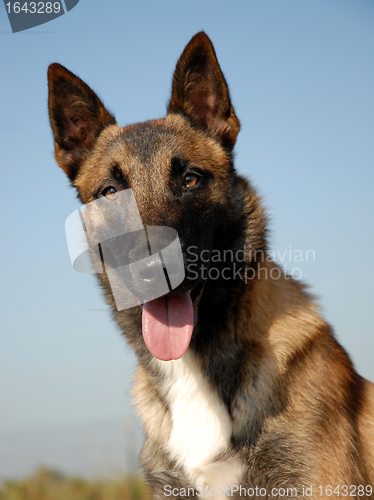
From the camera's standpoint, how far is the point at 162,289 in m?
2.67

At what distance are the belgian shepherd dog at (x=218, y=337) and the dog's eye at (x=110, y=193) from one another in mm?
10

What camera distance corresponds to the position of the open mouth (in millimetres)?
2809

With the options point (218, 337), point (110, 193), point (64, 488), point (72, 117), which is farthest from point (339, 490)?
point (64, 488)

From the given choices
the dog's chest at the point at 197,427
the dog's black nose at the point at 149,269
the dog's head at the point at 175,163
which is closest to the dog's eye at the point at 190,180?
the dog's head at the point at 175,163

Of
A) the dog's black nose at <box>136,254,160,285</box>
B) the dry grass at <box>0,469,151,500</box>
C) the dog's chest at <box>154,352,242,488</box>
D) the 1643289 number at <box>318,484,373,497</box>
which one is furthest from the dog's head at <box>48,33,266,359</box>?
the dry grass at <box>0,469,151,500</box>

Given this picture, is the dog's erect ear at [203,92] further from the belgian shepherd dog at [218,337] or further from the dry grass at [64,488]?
the dry grass at [64,488]

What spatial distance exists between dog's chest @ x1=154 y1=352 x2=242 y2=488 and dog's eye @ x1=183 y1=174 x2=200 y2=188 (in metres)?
1.30

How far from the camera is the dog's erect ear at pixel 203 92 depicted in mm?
3238

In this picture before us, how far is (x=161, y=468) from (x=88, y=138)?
9.23 feet

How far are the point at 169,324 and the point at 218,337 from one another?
0.43 meters

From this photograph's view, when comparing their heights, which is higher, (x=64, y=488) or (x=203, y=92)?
(x=203, y=92)

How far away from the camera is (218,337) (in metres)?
3.05

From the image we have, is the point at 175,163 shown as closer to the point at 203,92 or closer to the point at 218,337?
the point at 203,92

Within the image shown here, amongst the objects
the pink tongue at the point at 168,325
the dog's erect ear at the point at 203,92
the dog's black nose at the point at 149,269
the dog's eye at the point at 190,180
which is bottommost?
the pink tongue at the point at 168,325
